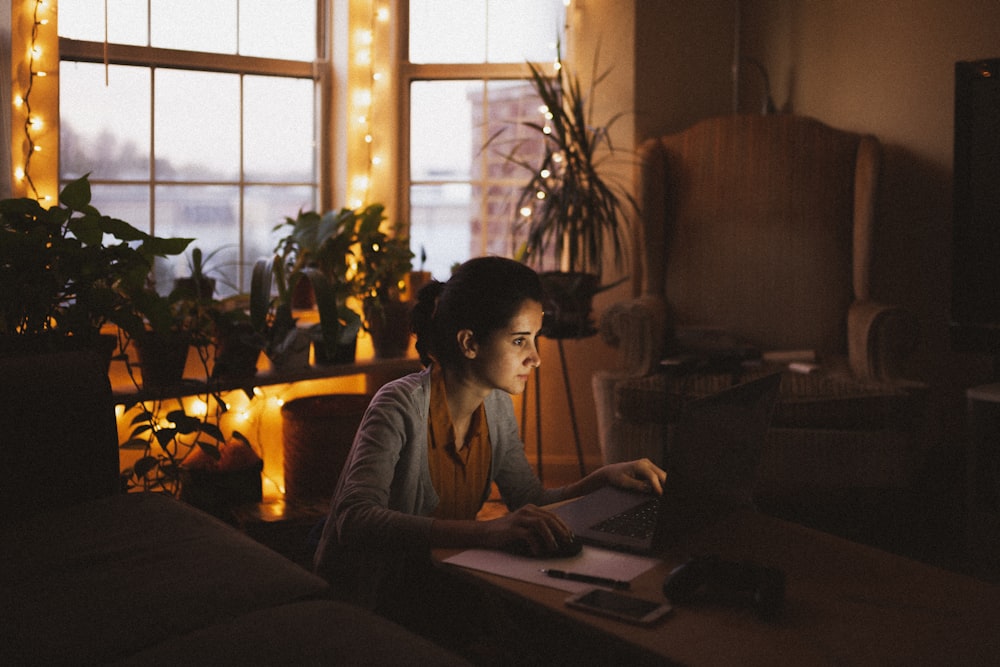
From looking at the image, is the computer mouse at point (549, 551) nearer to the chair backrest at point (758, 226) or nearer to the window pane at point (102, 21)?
the chair backrest at point (758, 226)

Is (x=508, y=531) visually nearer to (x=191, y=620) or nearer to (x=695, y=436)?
(x=695, y=436)

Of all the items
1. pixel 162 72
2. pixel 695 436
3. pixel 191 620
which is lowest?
pixel 191 620

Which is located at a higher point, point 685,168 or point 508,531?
point 685,168

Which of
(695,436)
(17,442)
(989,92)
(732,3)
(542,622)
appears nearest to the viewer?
(695,436)

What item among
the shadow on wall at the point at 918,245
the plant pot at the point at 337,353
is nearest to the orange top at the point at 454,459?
the plant pot at the point at 337,353

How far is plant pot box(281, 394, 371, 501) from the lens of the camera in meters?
3.41

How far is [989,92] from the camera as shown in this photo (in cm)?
324

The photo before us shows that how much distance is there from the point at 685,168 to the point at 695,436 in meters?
2.78

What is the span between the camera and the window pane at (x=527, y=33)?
4227mm

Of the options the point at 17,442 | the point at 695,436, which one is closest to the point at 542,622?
the point at 695,436

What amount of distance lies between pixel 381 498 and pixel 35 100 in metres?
2.36

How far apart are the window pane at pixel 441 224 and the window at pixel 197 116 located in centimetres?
44

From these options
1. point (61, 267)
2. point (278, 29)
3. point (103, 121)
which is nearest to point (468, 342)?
point (61, 267)

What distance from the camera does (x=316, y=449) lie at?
3.42 metres
